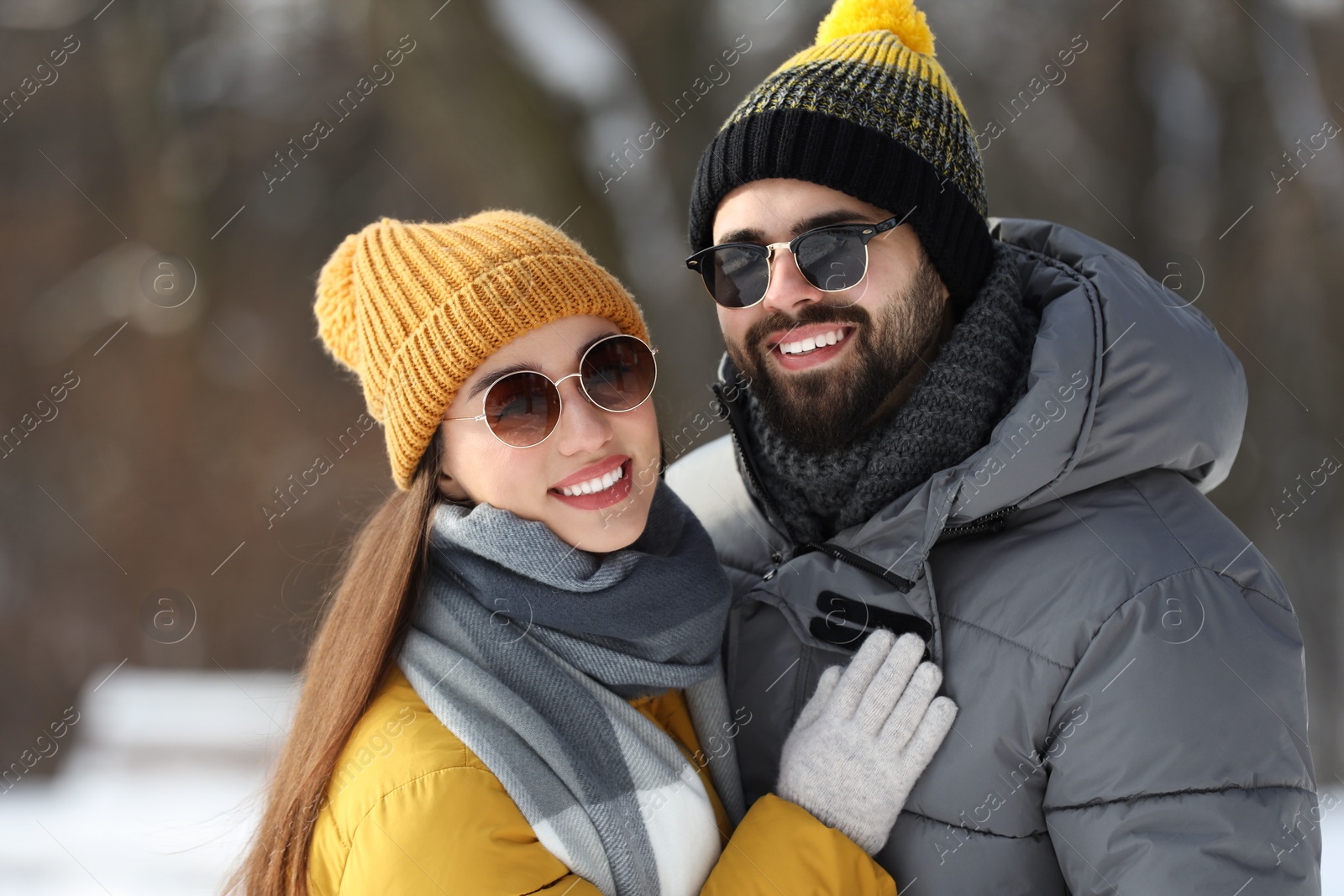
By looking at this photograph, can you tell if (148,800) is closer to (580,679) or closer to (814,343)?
(580,679)

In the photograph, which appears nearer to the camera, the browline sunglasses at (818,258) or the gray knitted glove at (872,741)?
the gray knitted glove at (872,741)

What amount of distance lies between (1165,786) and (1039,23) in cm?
393

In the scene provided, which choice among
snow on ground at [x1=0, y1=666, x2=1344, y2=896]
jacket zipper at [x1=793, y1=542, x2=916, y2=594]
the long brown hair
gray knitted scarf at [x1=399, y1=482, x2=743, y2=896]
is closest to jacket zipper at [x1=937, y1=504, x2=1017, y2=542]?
jacket zipper at [x1=793, y1=542, x2=916, y2=594]

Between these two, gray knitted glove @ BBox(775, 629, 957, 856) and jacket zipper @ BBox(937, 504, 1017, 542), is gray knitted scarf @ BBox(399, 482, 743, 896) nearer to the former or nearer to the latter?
gray knitted glove @ BBox(775, 629, 957, 856)

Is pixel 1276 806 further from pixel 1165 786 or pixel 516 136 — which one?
pixel 516 136

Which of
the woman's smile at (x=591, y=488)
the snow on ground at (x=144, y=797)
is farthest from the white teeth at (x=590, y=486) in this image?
the snow on ground at (x=144, y=797)

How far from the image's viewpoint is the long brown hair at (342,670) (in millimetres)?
1597

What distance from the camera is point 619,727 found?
1660 mm

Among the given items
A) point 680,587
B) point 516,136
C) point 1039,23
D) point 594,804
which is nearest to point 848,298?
point 680,587

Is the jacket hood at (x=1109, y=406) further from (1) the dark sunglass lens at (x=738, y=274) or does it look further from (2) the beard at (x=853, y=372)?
(1) the dark sunglass lens at (x=738, y=274)

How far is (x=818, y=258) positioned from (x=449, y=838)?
51.8 inches

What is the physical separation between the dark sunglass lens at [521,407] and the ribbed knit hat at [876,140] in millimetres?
722

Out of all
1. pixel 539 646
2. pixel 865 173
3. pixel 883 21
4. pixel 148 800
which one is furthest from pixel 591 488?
pixel 148 800

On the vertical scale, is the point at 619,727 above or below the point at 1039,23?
above
